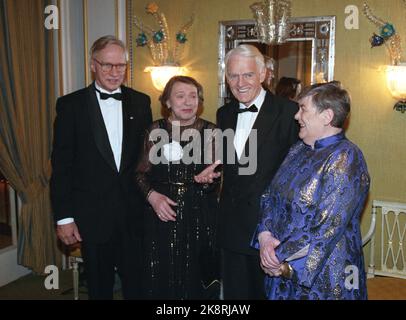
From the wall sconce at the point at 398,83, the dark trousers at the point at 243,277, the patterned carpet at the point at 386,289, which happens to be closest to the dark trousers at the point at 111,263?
the dark trousers at the point at 243,277

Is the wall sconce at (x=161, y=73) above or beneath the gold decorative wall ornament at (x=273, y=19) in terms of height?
beneath

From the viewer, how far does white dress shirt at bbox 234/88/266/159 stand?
2.46 meters

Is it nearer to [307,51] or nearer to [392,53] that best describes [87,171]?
[307,51]

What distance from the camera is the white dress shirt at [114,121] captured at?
8.47 ft

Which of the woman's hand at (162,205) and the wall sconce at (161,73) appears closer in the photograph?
the woman's hand at (162,205)

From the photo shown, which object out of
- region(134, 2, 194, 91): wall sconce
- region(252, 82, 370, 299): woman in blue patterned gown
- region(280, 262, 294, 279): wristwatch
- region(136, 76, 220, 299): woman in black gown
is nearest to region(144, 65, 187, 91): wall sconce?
region(134, 2, 194, 91): wall sconce

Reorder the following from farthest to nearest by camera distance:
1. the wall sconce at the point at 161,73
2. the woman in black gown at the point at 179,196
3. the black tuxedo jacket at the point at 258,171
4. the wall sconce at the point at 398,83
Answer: the wall sconce at the point at 161,73 < the wall sconce at the point at 398,83 < the woman in black gown at the point at 179,196 < the black tuxedo jacket at the point at 258,171

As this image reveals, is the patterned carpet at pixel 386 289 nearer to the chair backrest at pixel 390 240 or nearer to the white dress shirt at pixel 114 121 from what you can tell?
the chair backrest at pixel 390 240

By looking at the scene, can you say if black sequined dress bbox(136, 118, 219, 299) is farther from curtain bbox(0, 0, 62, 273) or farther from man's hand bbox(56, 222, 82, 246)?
curtain bbox(0, 0, 62, 273)

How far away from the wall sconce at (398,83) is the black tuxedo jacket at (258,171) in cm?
155

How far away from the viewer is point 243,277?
2.51m

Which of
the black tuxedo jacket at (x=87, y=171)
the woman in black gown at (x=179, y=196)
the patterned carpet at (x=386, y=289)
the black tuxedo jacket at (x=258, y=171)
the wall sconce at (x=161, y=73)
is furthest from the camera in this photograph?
the wall sconce at (x=161, y=73)
